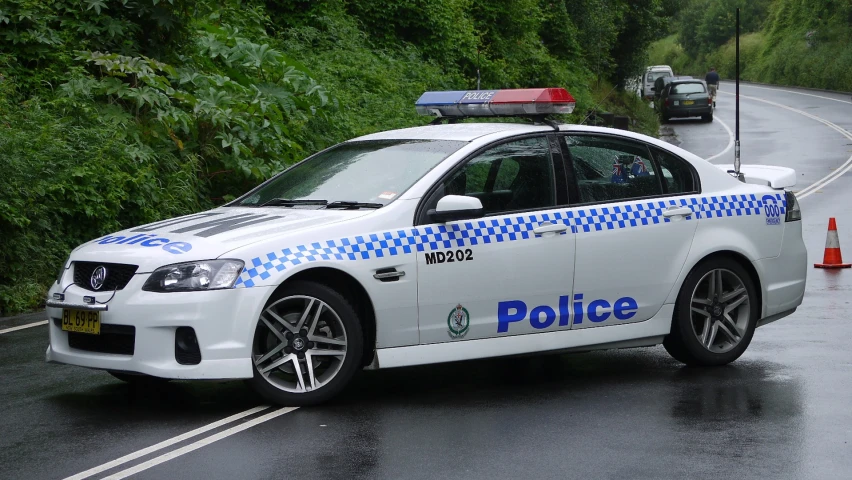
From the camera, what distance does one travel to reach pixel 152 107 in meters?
14.5

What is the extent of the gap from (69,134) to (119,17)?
9.80 feet

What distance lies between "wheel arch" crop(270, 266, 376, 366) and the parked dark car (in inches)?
1665

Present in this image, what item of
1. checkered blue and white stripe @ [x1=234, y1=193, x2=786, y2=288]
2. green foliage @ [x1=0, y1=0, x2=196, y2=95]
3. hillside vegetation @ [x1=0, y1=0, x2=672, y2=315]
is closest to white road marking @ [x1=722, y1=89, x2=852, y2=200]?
hillside vegetation @ [x1=0, y1=0, x2=672, y2=315]

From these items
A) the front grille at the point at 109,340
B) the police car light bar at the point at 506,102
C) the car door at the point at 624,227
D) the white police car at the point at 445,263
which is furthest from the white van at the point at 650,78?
the front grille at the point at 109,340

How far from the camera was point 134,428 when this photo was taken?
6.52 m

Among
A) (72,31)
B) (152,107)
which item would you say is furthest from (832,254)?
(72,31)

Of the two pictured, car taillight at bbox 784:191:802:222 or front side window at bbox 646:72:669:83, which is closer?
car taillight at bbox 784:191:802:222

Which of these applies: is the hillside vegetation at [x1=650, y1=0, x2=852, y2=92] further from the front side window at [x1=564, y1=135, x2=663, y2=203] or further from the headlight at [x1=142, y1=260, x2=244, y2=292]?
the headlight at [x1=142, y1=260, x2=244, y2=292]

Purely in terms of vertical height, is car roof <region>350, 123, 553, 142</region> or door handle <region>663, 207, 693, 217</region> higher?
car roof <region>350, 123, 553, 142</region>

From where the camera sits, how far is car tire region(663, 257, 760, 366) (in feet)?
26.7

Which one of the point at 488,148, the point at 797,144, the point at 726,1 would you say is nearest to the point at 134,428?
the point at 488,148

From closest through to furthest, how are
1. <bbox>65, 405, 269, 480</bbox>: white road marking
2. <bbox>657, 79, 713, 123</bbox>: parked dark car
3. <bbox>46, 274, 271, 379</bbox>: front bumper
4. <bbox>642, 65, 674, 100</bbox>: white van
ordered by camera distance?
1. <bbox>65, 405, 269, 480</bbox>: white road marking
2. <bbox>46, 274, 271, 379</bbox>: front bumper
3. <bbox>657, 79, 713, 123</bbox>: parked dark car
4. <bbox>642, 65, 674, 100</bbox>: white van

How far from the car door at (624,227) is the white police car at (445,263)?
11 mm

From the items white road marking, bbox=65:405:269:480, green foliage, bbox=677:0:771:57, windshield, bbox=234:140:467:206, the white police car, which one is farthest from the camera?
green foliage, bbox=677:0:771:57
